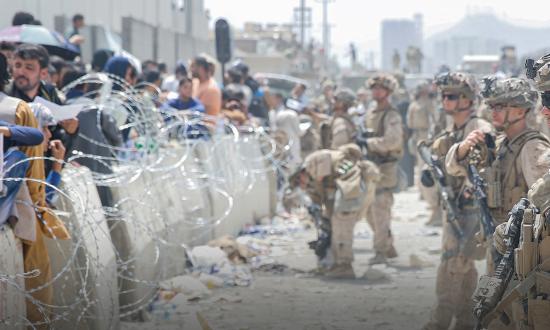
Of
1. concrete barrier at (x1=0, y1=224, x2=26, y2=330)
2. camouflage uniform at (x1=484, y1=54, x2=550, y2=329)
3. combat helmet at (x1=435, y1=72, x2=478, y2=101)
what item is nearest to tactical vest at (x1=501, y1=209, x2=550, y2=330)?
camouflage uniform at (x1=484, y1=54, x2=550, y2=329)

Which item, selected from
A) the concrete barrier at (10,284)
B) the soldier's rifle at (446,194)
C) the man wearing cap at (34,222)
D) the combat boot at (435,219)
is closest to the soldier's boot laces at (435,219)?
the combat boot at (435,219)


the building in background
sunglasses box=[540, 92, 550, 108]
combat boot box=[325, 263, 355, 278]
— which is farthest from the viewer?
the building in background

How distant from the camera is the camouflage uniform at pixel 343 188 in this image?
10320mm

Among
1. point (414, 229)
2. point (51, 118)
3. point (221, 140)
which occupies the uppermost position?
point (51, 118)

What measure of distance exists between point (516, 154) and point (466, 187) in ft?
4.15

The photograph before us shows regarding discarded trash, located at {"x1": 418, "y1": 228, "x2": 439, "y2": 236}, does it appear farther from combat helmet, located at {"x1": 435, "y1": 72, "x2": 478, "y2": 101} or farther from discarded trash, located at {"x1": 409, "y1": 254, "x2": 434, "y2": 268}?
combat helmet, located at {"x1": 435, "y1": 72, "x2": 478, "y2": 101}

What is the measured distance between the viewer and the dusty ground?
324 inches

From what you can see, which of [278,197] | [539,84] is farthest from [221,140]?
[539,84]

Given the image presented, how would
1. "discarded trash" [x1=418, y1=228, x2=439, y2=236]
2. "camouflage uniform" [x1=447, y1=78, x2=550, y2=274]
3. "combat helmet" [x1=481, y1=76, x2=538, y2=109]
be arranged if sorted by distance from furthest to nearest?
"discarded trash" [x1=418, y1=228, x2=439, y2=236], "combat helmet" [x1=481, y1=76, x2=538, y2=109], "camouflage uniform" [x1=447, y1=78, x2=550, y2=274]

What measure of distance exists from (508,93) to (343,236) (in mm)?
3787

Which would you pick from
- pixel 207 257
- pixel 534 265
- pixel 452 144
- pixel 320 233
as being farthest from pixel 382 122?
pixel 534 265

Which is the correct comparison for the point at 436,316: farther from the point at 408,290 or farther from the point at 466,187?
the point at 408,290

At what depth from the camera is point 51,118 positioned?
6734 millimetres

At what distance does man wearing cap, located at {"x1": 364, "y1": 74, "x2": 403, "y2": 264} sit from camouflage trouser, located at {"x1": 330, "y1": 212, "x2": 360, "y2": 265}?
868mm
